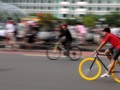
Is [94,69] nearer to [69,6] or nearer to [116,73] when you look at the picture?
[116,73]

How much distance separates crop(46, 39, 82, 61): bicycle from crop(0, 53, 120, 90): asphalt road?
5.39ft

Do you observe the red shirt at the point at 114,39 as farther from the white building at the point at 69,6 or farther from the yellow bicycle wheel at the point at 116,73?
the white building at the point at 69,6

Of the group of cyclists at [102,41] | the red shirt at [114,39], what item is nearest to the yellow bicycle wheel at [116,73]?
the group of cyclists at [102,41]

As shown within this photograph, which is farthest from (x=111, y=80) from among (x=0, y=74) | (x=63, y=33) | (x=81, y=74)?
(x=63, y=33)

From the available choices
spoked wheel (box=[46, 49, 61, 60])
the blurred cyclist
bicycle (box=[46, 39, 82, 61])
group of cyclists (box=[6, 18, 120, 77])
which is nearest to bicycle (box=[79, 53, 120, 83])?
group of cyclists (box=[6, 18, 120, 77])

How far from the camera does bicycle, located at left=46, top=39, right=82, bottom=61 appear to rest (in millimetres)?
16391

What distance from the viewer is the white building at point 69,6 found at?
101750 millimetres

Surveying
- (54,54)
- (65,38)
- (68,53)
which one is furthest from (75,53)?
(54,54)

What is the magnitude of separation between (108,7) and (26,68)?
294 ft

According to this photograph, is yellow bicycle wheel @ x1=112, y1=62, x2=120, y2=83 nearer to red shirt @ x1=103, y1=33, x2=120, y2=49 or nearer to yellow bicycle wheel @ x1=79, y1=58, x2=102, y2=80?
yellow bicycle wheel @ x1=79, y1=58, x2=102, y2=80

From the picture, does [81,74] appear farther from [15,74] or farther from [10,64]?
[10,64]

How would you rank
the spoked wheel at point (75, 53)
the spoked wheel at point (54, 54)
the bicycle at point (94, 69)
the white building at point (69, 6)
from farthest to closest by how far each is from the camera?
the white building at point (69, 6), the spoked wheel at point (54, 54), the spoked wheel at point (75, 53), the bicycle at point (94, 69)

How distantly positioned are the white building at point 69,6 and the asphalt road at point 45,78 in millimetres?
87685

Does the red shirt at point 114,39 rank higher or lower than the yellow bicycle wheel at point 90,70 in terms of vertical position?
higher
